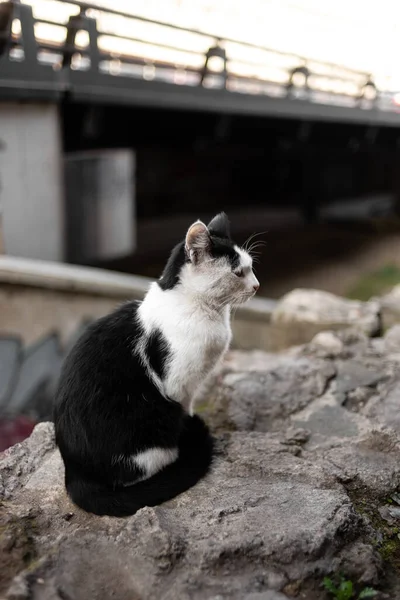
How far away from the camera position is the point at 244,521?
85.6 inches

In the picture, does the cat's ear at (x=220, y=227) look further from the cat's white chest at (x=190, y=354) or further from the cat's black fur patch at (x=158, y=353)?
the cat's black fur patch at (x=158, y=353)

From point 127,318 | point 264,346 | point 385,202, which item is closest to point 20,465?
point 127,318

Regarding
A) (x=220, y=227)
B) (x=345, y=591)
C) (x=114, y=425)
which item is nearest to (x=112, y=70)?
(x=220, y=227)

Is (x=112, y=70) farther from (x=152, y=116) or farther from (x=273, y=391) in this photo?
(x=273, y=391)

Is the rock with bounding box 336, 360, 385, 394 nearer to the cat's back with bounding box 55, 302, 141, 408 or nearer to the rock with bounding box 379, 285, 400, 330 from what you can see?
the cat's back with bounding box 55, 302, 141, 408

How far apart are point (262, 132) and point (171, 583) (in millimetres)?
11632

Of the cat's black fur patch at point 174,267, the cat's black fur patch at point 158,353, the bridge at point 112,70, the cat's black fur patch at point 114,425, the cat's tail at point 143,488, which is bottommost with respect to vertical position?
the cat's tail at point 143,488

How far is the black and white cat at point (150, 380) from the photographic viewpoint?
2.36m

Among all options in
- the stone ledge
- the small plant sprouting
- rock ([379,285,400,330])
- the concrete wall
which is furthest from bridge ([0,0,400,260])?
the small plant sprouting

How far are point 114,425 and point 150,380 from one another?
0.82 feet

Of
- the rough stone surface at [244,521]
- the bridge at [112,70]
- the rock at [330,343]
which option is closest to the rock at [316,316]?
the rock at [330,343]

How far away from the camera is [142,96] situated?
8.03 m

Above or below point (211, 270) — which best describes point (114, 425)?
below

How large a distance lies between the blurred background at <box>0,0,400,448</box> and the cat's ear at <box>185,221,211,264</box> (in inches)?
209
